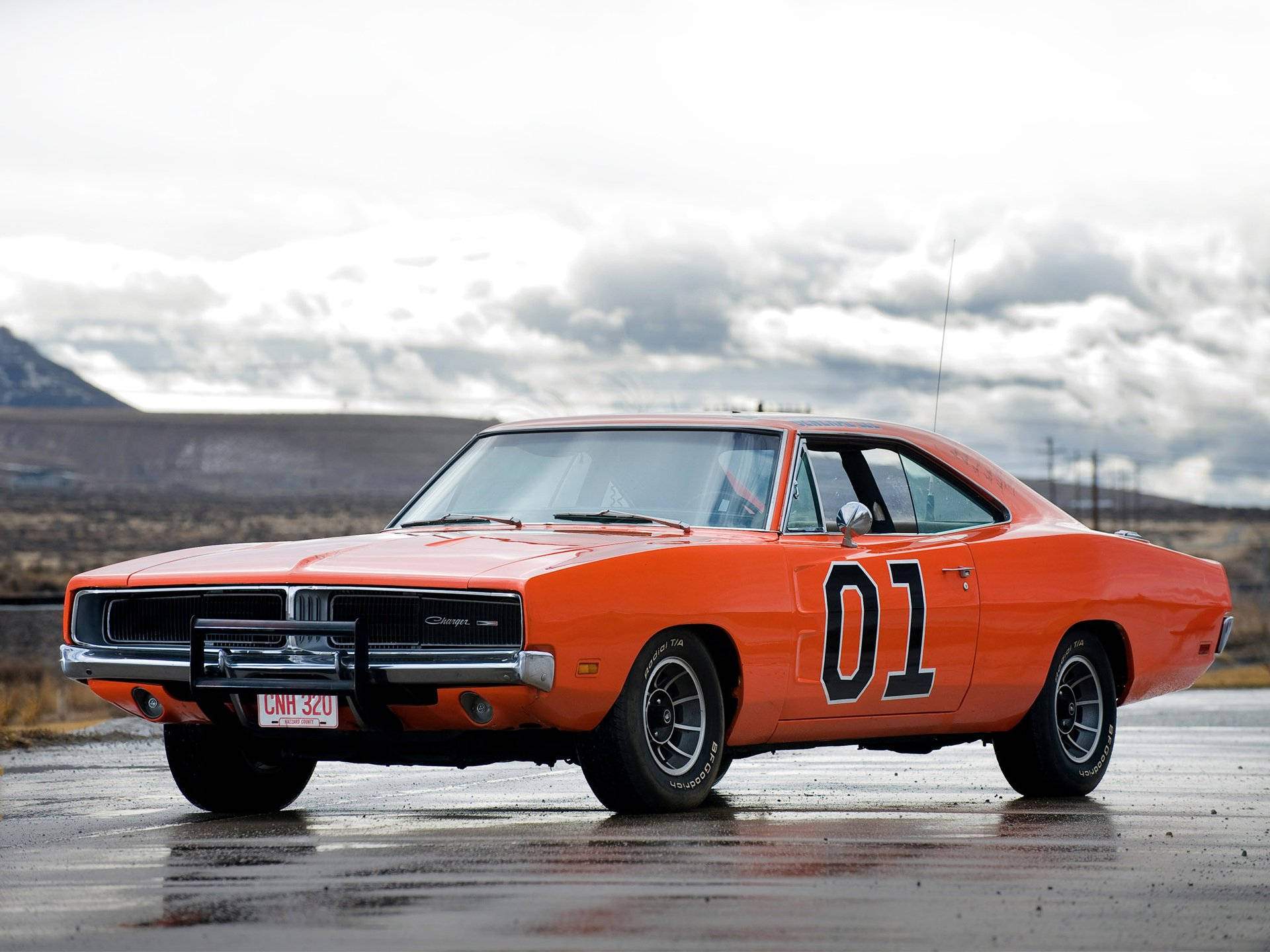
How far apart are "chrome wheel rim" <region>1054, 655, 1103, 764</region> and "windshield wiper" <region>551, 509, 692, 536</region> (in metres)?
2.28

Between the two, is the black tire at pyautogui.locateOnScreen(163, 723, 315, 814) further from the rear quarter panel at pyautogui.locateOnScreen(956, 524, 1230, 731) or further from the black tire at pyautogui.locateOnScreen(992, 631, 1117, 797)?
the black tire at pyautogui.locateOnScreen(992, 631, 1117, 797)

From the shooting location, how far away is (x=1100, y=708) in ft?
31.5

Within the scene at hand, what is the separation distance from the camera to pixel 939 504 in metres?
9.23

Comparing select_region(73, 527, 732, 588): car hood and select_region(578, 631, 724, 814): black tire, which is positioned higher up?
select_region(73, 527, 732, 588): car hood

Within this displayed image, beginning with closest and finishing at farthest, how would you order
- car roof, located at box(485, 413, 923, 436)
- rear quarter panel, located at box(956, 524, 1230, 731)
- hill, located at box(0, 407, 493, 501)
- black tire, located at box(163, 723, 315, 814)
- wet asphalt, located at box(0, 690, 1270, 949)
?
1. wet asphalt, located at box(0, 690, 1270, 949)
2. black tire, located at box(163, 723, 315, 814)
3. car roof, located at box(485, 413, 923, 436)
4. rear quarter panel, located at box(956, 524, 1230, 731)
5. hill, located at box(0, 407, 493, 501)

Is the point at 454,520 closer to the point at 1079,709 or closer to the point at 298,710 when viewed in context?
the point at 298,710

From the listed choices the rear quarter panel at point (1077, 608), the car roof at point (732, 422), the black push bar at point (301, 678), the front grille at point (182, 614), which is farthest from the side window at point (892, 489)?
the front grille at point (182, 614)

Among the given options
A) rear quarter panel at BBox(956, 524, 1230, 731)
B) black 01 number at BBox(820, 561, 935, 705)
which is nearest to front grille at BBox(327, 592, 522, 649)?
black 01 number at BBox(820, 561, 935, 705)

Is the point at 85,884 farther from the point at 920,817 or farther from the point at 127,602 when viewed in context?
the point at 920,817

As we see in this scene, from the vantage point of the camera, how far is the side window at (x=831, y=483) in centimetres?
857

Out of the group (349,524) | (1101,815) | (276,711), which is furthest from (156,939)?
(349,524)

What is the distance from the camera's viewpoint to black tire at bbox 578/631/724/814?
7.33 m

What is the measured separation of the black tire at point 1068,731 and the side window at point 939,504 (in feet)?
2.37

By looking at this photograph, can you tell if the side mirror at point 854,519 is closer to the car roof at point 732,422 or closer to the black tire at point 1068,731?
the car roof at point 732,422
